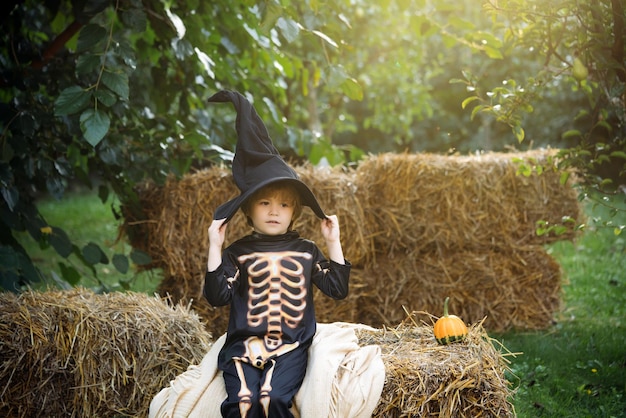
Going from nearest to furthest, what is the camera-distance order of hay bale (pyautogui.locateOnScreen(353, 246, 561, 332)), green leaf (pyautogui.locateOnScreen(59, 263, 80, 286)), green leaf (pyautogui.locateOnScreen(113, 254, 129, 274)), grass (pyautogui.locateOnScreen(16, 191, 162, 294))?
green leaf (pyautogui.locateOnScreen(113, 254, 129, 274)) < green leaf (pyautogui.locateOnScreen(59, 263, 80, 286)) < hay bale (pyautogui.locateOnScreen(353, 246, 561, 332)) < grass (pyautogui.locateOnScreen(16, 191, 162, 294))

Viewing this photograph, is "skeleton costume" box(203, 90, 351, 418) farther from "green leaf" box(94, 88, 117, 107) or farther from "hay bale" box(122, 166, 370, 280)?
"hay bale" box(122, 166, 370, 280)

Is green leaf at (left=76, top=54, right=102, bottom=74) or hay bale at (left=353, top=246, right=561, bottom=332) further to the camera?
hay bale at (left=353, top=246, right=561, bottom=332)

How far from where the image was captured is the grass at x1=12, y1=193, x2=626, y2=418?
3.77 metres

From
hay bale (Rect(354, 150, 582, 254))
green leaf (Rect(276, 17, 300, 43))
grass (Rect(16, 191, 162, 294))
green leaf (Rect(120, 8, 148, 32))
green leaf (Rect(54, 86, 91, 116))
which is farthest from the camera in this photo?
grass (Rect(16, 191, 162, 294))

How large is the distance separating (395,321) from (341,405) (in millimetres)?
2767

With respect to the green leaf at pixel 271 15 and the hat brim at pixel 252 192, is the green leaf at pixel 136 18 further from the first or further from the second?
the hat brim at pixel 252 192

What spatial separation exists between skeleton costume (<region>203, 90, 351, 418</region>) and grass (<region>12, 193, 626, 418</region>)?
95cm

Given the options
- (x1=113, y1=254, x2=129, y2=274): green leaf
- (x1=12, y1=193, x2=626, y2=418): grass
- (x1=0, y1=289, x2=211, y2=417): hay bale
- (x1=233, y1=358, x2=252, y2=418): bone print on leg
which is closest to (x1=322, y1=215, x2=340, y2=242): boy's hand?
(x1=233, y1=358, x2=252, y2=418): bone print on leg

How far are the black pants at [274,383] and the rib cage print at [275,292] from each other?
94 millimetres

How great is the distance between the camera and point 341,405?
2.62 m

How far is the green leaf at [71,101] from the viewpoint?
11.4 ft

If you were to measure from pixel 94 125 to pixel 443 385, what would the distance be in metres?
2.10

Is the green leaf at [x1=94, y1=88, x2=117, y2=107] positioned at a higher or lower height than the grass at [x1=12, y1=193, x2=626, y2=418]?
higher

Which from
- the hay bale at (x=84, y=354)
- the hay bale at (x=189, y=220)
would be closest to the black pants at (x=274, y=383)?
the hay bale at (x=84, y=354)
